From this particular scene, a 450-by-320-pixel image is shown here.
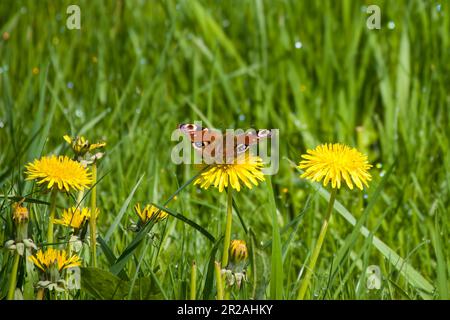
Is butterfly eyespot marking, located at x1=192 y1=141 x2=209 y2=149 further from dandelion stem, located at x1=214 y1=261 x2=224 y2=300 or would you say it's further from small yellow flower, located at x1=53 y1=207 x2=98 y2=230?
small yellow flower, located at x1=53 y1=207 x2=98 y2=230

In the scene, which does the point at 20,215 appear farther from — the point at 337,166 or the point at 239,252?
the point at 337,166

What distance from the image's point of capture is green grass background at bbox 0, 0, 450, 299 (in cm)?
241

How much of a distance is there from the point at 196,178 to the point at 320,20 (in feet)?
6.19

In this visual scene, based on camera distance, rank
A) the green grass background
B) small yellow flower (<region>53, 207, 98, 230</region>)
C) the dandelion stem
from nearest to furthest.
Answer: the dandelion stem < small yellow flower (<region>53, 207, 98, 230</region>) < the green grass background

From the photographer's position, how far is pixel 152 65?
326cm

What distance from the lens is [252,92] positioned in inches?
124

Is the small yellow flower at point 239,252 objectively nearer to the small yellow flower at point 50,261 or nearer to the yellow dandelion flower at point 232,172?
the yellow dandelion flower at point 232,172

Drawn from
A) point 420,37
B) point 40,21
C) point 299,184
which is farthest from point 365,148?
point 40,21

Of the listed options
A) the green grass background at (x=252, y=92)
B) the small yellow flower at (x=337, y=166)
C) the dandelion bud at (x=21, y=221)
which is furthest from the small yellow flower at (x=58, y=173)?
the green grass background at (x=252, y=92)

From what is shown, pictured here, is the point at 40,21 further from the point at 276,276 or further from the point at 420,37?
the point at 276,276

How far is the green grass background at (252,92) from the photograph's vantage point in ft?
7.92

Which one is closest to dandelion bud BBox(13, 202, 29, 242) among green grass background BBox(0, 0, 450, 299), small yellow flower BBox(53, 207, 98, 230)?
small yellow flower BBox(53, 207, 98, 230)
